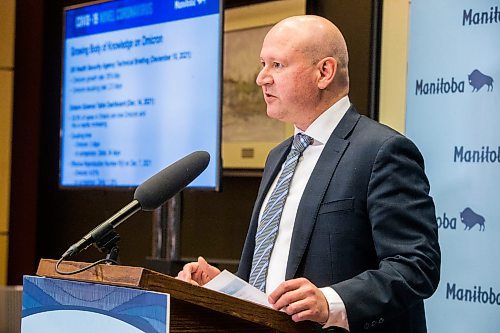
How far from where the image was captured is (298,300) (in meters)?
1.64

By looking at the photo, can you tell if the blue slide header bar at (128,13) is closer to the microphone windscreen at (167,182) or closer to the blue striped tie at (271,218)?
the blue striped tie at (271,218)

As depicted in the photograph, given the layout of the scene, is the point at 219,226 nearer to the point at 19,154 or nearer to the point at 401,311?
the point at 19,154

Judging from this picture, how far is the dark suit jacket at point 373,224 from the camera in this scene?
1.85 meters

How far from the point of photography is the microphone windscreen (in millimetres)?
1703

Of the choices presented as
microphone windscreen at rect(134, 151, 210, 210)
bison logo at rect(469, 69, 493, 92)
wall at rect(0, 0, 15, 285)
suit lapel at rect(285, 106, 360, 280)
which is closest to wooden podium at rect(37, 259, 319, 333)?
microphone windscreen at rect(134, 151, 210, 210)

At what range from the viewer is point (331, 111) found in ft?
7.06

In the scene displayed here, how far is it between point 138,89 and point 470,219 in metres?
1.67

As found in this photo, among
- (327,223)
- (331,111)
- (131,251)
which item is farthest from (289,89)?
(131,251)

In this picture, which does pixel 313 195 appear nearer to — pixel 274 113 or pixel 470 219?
pixel 274 113

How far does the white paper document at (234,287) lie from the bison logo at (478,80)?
147 centimetres

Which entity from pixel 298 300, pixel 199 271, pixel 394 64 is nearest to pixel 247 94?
pixel 394 64

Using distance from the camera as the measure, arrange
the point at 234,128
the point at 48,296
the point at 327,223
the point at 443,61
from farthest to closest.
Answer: the point at 234,128, the point at 443,61, the point at 327,223, the point at 48,296

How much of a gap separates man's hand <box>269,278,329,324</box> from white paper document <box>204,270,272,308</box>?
43mm

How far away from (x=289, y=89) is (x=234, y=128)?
1906 millimetres
